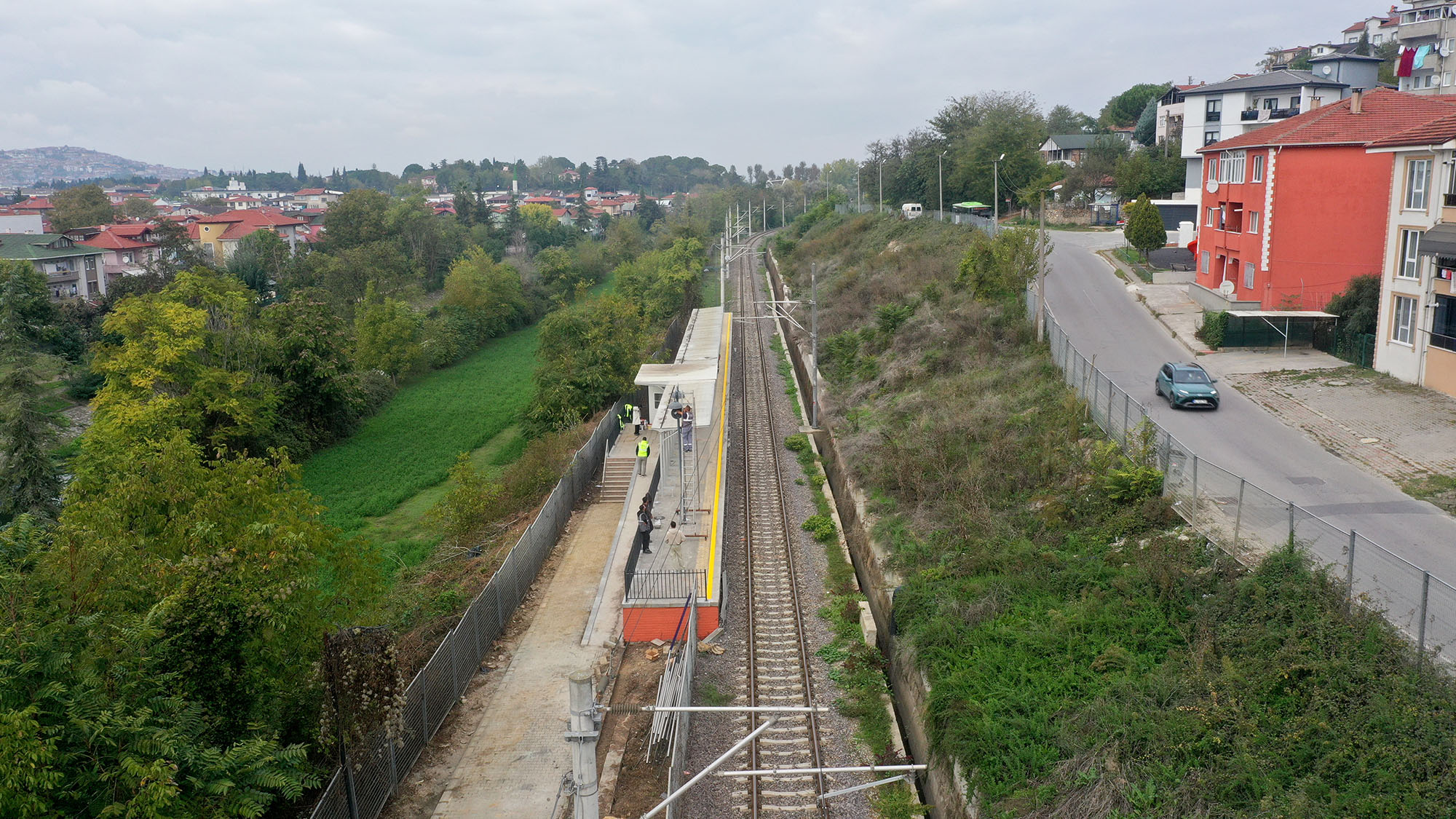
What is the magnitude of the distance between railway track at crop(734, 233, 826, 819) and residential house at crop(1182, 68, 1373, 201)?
35.4 meters

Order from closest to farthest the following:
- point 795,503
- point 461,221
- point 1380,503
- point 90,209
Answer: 1. point 1380,503
2. point 795,503
3. point 90,209
4. point 461,221

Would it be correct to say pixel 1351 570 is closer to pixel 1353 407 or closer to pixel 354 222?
pixel 1353 407

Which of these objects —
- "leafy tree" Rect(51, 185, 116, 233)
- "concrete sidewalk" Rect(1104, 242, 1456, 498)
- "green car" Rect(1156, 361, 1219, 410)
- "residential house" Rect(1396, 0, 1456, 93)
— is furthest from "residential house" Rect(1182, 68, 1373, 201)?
"leafy tree" Rect(51, 185, 116, 233)

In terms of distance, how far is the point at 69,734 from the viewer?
816 cm

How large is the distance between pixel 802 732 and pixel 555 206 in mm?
176879

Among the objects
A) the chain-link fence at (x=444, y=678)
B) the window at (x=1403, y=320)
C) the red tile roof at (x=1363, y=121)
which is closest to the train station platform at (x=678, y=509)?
the chain-link fence at (x=444, y=678)

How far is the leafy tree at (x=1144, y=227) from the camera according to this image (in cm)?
4022

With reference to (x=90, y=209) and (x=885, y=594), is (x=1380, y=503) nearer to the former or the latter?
(x=885, y=594)

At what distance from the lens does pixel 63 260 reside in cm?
6294

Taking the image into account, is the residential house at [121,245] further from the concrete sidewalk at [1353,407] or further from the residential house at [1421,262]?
the residential house at [1421,262]

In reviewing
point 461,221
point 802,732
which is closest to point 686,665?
point 802,732

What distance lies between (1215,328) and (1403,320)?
217 inches

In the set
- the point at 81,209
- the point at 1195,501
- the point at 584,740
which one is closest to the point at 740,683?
the point at 1195,501

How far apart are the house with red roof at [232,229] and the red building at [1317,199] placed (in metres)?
80.5
